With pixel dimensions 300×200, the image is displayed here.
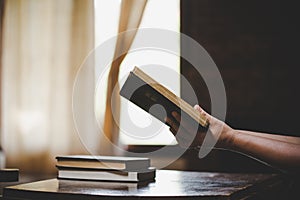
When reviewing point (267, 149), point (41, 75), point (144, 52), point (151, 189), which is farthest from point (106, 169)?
point (41, 75)

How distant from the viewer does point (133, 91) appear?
132 cm

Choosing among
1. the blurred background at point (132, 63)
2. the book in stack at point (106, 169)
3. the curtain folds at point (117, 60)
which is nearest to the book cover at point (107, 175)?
the book in stack at point (106, 169)

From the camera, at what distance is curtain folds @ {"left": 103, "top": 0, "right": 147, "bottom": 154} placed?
2791 millimetres

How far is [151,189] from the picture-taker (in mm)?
1361

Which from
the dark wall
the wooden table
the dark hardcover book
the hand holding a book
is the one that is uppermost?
the dark wall

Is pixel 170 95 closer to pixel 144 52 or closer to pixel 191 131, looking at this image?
pixel 191 131

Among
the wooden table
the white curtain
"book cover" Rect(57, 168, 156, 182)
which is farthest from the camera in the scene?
the white curtain

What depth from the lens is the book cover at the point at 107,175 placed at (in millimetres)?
1513

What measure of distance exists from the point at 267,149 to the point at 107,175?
449mm

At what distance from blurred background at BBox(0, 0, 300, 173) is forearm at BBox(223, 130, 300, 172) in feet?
3.22

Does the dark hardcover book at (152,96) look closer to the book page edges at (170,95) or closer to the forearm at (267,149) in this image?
the book page edges at (170,95)

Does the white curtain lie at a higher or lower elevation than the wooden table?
higher

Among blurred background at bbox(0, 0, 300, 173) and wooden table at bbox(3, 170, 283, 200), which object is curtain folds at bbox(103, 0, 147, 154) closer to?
blurred background at bbox(0, 0, 300, 173)

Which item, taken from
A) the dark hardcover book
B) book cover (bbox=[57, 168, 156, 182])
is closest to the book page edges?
the dark hardcover book
